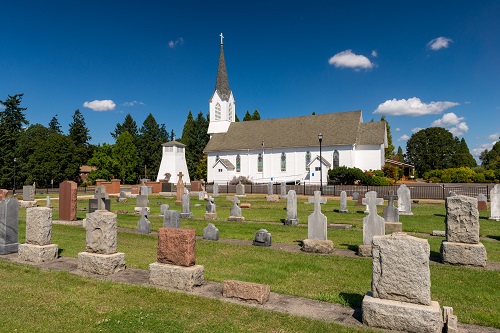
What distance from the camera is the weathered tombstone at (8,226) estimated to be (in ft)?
31.6

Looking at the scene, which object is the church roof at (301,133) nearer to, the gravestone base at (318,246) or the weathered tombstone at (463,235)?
the gravestone base at (318,246)

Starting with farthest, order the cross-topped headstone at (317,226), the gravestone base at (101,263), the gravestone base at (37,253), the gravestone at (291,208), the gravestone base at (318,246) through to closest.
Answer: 1. the gravestone at (291,208)
2. the cross-topped headstone at (317,226)
3. the gravestone base at (318,246)
4. the gravestone base at (37,253)
5. the gravestone base at (101,263)

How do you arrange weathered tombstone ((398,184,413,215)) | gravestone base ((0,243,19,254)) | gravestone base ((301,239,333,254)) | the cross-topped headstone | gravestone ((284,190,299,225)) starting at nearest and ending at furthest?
gravestone base ((0,243,19,254)) → gravestone base ((301,239,333,254)) → the cross-topped headstone → gravestone ((284,190,299,225)) → weathered tombstone ((398,184,413,215))

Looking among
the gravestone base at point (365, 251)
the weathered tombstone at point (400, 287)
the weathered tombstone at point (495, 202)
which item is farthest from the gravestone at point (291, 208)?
the weathered tombstone at point (400, 287)

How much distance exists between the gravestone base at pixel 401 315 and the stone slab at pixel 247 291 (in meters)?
1.62

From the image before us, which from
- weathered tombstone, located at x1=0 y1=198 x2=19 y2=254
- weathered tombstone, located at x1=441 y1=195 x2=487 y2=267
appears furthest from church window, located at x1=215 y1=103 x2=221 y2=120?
weathered tombstone, located at x1=441 y1=195 x2=487 y2=267

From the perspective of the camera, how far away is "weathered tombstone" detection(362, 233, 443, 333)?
469cm

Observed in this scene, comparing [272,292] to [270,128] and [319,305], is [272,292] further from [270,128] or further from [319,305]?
[270,128]

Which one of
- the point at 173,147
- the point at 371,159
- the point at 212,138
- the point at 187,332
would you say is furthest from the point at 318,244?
the point at 212,138

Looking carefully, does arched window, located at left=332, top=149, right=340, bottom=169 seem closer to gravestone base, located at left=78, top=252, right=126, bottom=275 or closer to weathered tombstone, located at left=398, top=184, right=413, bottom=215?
weathered tombstone, located at left=398, top=184, right=413, bottom=215

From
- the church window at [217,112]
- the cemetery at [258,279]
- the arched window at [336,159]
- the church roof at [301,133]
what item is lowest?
the cemetery at [258,279]

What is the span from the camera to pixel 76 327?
196 inches

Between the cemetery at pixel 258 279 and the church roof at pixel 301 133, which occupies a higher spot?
the church roof at pixel 301 133

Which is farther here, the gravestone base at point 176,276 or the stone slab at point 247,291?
the gravestone base at point 176,276
